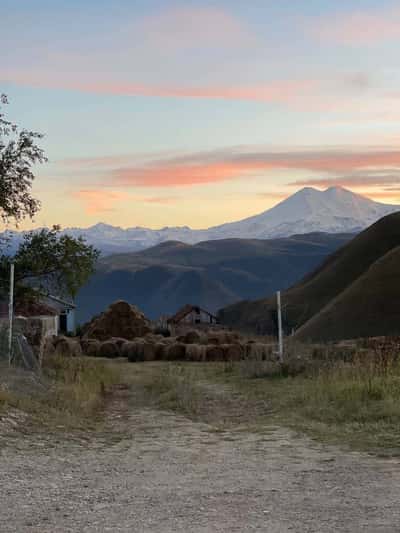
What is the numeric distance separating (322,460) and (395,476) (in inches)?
52.3

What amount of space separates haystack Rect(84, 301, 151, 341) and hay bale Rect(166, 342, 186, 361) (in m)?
12.8

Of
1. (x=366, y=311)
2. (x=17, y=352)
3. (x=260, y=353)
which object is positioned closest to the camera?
(x=17, y=352)

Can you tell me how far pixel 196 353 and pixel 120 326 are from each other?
611 inches

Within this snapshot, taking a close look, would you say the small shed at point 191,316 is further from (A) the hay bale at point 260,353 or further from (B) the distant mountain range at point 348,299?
(A) the hay bale at point 260,353

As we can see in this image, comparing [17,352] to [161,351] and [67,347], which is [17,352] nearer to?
[67,347]

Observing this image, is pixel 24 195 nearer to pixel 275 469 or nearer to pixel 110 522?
pixel 275 469

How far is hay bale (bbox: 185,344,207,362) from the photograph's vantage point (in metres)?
33.4

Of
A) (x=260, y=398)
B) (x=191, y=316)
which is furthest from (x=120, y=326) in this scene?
(x=260, y=398)

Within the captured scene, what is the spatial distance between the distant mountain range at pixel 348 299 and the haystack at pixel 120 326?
11043 millimetres

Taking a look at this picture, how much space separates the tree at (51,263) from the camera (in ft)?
80.5

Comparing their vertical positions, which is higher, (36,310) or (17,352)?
(36,310)

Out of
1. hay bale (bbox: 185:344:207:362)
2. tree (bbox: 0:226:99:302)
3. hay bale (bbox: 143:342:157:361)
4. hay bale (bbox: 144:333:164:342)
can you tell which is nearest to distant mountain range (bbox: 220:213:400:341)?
hay bale (bbox: 144:333:164:342)

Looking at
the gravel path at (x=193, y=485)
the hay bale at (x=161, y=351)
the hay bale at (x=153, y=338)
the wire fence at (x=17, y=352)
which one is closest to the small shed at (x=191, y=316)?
the hay bale at (x=153, y=338)

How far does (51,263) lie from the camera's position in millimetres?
24797
